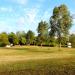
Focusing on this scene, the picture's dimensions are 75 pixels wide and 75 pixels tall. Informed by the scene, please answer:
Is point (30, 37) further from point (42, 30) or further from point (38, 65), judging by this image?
point (38, 65)

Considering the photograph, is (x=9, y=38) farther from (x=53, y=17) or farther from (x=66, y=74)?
(x=66, y=74)

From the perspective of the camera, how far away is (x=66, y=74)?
45.9 ft

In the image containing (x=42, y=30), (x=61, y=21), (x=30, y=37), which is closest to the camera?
(x=61, y=21)

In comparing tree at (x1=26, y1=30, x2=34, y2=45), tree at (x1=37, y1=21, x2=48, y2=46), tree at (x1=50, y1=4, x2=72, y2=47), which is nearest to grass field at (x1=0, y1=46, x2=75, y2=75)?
tree at (x1=50, y1=4, x2=72, y2=47)

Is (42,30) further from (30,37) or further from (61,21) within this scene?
(30,37)

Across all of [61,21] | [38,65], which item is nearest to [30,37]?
[61,21]

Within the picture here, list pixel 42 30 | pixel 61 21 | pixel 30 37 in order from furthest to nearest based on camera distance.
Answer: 1. pixel 30 37
2. pixel 42 30
3. pixel 61 21

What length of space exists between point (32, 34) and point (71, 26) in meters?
108

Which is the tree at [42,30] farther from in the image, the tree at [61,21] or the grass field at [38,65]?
the grass field at [38,65]

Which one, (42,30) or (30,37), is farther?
(30,37)

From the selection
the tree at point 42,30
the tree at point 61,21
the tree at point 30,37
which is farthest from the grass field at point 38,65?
the tree at point 30,37

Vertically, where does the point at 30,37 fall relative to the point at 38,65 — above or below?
above

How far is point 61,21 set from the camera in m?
88.5

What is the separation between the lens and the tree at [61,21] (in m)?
88.3
